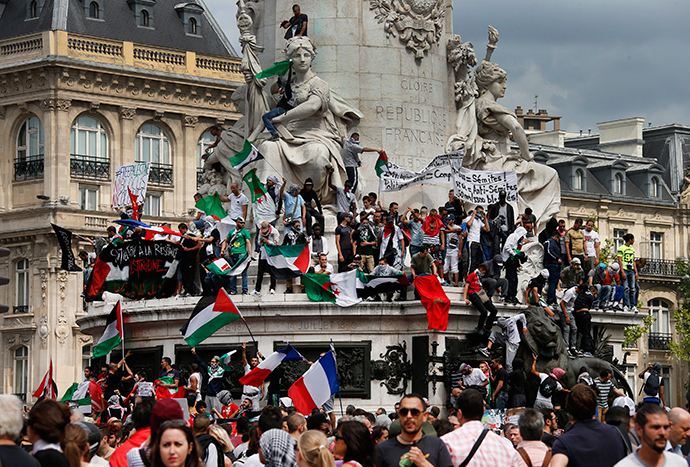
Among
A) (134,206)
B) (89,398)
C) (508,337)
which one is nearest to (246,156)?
(134,206)

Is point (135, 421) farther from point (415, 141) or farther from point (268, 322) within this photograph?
point (415, 141)

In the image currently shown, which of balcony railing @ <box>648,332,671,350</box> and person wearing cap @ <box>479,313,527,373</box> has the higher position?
person wearing cap @ <box>479,313,527,373</box>

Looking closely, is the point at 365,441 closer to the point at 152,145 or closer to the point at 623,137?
the point at 152,145

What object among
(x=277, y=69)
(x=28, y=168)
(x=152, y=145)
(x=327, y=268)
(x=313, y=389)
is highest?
(x=152, y=145)

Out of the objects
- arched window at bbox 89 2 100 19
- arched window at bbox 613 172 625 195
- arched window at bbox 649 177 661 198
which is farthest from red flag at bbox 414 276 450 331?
arched window at bbox 649 177 661 198

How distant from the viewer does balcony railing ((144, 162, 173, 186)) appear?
62094 mm

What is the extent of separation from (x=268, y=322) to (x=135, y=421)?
14.2 m

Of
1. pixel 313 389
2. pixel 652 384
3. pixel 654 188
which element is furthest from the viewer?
pixel 654 188

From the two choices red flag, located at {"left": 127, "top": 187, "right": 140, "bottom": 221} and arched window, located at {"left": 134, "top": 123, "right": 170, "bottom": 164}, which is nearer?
red flag, located at {"left": 127, "top": 187, "right": 140, "bottom": 221}

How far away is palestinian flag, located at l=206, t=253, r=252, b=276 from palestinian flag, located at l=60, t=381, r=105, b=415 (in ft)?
10.4

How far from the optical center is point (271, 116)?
3080cm

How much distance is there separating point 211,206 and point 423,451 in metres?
20.2

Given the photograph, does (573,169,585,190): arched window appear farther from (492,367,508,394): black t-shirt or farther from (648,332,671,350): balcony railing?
(492,367,508,394): black t-shirt

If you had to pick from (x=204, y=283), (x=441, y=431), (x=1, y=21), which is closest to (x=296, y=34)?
(x=204, y=283)
